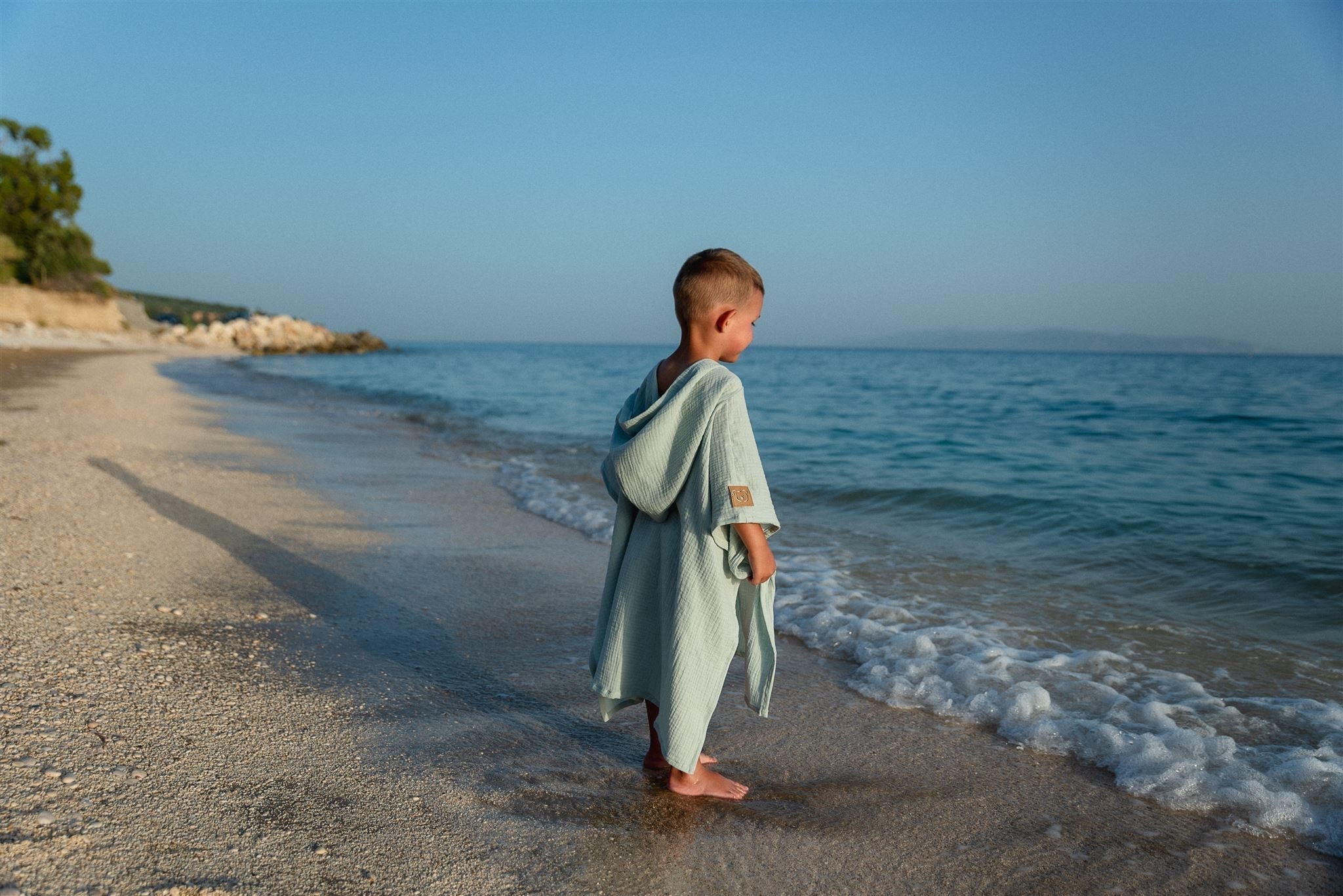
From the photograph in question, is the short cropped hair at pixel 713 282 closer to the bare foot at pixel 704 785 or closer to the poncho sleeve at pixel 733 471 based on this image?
the poncho sleeve at pixel 733 471

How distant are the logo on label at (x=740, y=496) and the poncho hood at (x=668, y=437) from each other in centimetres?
16

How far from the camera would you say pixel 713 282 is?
2484mm

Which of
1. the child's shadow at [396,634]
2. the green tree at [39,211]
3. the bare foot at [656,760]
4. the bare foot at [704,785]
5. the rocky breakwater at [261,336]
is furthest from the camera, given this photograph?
the rocky breakwater at [261,336]

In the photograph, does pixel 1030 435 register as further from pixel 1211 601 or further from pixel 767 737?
pixel 767 737

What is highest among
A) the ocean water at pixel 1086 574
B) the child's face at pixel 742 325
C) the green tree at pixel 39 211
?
the green tree at pixel 39 211

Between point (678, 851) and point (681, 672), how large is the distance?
49 centimetres

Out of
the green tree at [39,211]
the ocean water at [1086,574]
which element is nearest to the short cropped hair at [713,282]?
the ocean water at [1086,574]

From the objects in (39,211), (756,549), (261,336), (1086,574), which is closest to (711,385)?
(756,549)

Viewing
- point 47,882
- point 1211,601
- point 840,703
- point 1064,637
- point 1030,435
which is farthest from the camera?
point 1030,435

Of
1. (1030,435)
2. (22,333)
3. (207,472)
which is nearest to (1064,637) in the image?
(207,472)

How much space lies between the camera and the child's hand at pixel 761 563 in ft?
7.93

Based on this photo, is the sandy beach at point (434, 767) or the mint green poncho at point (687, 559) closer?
the sandy beach at point (434, 767)

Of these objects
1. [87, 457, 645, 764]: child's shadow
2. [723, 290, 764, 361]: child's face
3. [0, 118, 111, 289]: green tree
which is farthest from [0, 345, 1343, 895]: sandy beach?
[0, 118, 111, 289]: green tree

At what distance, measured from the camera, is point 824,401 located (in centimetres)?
2347
